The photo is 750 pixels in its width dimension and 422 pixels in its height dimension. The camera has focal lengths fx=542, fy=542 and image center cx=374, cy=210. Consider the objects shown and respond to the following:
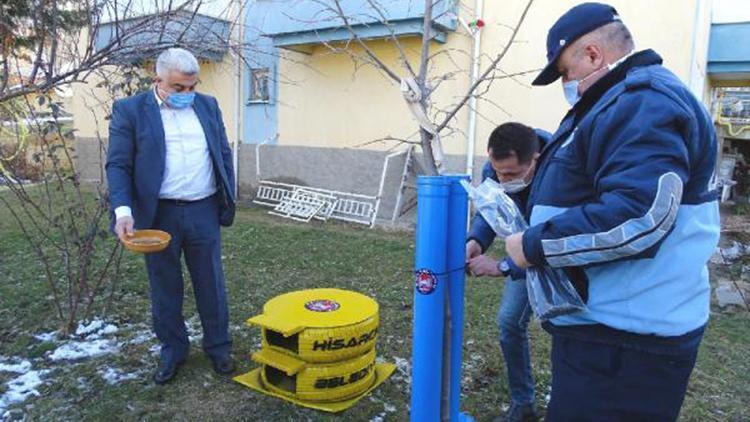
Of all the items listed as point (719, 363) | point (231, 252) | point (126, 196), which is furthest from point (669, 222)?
point (231, 252)

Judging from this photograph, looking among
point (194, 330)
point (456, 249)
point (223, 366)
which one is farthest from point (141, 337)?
point (456, 249)

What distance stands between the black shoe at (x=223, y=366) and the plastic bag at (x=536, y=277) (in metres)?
2.22

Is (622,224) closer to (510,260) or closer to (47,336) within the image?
(510,260)

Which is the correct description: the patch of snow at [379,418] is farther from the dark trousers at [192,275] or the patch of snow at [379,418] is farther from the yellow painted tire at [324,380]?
the dark trousers at [192,275]

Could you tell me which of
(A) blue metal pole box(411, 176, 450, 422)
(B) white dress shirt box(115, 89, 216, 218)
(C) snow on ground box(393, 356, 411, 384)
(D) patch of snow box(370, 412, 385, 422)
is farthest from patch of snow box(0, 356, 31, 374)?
(A) blue metal pole box(411, 176, 450, 422)

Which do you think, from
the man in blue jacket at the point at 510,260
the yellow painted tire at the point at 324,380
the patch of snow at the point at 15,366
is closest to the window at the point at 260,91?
the patch of snow at the point at 15,366

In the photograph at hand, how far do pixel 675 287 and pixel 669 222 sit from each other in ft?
0.72

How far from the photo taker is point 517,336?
2.67 metres

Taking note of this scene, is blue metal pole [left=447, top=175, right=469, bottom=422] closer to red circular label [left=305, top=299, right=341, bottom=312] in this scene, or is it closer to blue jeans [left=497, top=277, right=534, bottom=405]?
blue jeans [left=497, top=277, right=534, bottom=405]

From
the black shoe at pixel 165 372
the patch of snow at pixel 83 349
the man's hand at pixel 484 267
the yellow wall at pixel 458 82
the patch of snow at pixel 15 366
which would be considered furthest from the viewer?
the yellow wall at pixel 458 82

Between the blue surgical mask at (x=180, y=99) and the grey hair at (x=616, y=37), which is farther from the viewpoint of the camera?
the blue surgical mask at (x=180, y=99)

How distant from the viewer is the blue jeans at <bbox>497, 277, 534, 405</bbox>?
2609 millimetres

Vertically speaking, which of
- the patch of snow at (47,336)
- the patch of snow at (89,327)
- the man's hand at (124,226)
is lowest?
the patch of snow at (47,336)

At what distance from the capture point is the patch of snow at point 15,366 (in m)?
3.37
